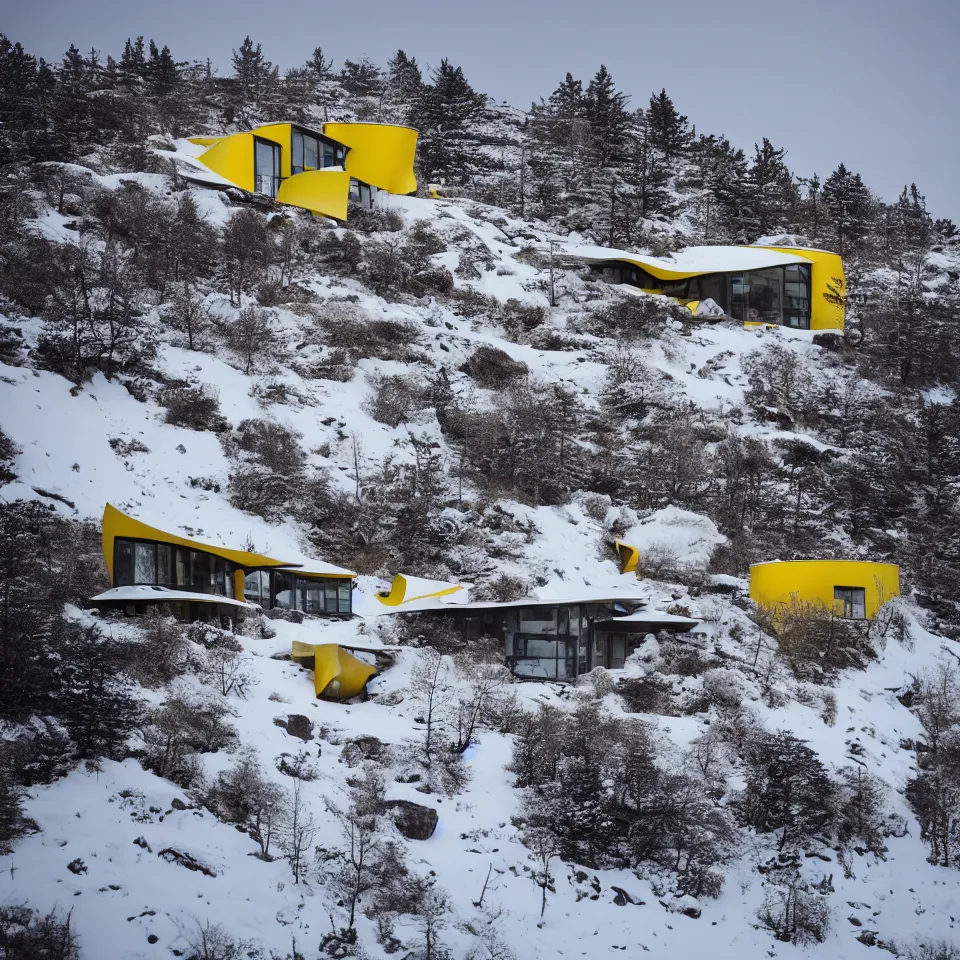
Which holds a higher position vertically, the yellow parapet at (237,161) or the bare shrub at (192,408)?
the yellow parapet at (237,161)

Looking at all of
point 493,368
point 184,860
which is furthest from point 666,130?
point 184,860

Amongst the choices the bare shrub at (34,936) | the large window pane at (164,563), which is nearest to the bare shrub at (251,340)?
the large window pane at (164,563)

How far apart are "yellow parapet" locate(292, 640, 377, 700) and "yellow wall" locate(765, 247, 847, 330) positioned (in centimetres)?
3955

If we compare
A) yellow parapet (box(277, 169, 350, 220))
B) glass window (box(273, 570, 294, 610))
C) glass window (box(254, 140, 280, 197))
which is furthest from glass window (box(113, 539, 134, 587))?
glass window (box(254, 140, 280, 197))

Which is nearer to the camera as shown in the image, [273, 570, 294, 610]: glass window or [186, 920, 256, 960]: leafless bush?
[186, 920, 256, 960]: leafless bush

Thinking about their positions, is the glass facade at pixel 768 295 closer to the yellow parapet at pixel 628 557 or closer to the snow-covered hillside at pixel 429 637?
the snow-covered hillside at pixel 429 637

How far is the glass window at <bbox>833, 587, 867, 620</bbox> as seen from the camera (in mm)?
35875

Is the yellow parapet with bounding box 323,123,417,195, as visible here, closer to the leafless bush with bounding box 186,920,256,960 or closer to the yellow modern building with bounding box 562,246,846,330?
the yellow modern building with bounding box 562,246,846,330

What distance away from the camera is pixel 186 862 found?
2131cm

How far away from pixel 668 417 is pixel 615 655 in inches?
662

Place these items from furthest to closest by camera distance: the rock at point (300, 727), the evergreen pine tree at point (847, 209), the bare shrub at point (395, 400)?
the evergreen pine tree at point (847, 209), the bare shrub at point (395, 400), the rock at point (300, 727)

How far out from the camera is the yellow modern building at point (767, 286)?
58906mm

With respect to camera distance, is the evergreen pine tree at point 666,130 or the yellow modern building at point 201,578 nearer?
the yellow modern building at point 201,578

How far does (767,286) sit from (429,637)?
3556cm
